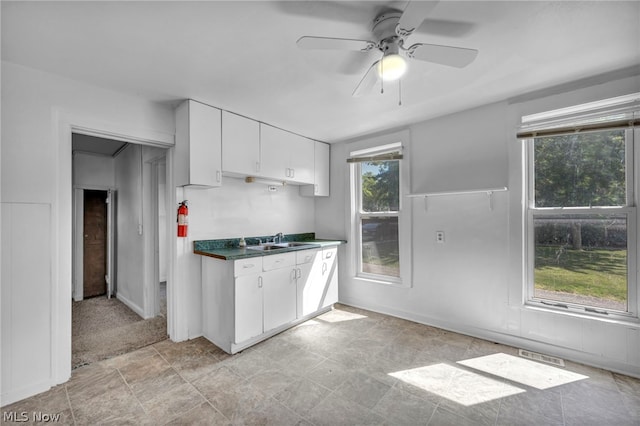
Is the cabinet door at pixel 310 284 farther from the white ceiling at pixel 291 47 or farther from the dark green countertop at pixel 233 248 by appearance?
the white ceiling at pixel 291 47

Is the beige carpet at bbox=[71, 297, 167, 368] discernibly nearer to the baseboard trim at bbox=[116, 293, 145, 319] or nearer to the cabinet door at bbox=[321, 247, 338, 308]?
the baseboard trim at bbox=[116, 293, 145, 319]

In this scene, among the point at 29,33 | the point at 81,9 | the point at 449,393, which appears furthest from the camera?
the point at 449,393

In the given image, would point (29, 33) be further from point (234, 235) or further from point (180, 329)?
point (180, 329)

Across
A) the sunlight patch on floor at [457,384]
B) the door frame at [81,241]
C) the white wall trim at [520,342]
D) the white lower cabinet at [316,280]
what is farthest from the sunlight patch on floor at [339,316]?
the door frame at [81,241]

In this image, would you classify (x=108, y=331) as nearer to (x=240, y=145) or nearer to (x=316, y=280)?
(x=316, y=280)

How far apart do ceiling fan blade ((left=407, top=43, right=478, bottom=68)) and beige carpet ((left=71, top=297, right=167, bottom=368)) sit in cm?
338

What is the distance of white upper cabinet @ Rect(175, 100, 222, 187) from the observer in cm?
250

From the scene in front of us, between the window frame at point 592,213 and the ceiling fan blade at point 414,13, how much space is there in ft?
6.29

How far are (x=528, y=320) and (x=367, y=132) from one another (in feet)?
8.81

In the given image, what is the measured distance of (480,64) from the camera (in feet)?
6.54

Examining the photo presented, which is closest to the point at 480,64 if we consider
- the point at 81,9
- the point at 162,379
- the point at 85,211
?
the point at 81,9

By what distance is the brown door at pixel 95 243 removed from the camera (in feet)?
13.8

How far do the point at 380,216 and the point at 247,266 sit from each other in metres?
1.91

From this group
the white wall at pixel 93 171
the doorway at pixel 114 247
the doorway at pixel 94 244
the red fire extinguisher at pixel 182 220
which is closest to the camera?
the red fire extinguisher at pixel 182 220
